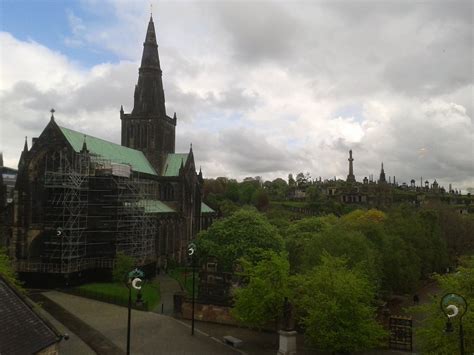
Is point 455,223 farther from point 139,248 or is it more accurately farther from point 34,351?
point 34,351

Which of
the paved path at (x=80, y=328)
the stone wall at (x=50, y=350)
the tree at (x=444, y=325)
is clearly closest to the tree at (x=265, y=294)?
the paved path at (x=80, y=328)

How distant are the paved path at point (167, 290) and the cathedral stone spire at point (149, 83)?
2447 cm

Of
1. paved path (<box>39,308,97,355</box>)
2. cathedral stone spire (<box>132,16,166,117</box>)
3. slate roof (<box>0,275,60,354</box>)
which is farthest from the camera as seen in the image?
cathedral stone spire (<box>132,16,166,117</box>)

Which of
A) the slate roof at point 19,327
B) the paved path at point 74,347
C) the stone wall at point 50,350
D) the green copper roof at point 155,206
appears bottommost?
the paved path at point 74,347

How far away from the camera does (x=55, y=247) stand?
1665 inches

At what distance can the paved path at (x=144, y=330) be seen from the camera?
2422 centimetres

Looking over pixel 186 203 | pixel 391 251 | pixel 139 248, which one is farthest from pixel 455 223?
pixel 139 248

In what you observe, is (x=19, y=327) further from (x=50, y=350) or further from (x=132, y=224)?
(x=132, y=224)

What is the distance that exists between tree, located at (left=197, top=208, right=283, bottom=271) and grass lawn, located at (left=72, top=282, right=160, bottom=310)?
17.5 ft

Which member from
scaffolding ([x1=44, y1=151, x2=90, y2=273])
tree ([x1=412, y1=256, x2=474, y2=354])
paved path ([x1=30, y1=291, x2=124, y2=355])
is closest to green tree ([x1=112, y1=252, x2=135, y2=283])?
scaffolding ([x1=44, y1=151, x2=90, y2=273])

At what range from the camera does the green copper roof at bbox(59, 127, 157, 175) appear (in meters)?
45.8

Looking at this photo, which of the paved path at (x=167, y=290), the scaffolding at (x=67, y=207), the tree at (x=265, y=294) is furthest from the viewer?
the scaffolding at (x=67, y=207)

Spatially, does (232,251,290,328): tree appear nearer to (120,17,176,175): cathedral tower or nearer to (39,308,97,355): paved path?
(39,308,97,355): paved path

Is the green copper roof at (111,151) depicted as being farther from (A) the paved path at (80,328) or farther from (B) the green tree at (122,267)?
(A) the paved path at (80,328)
